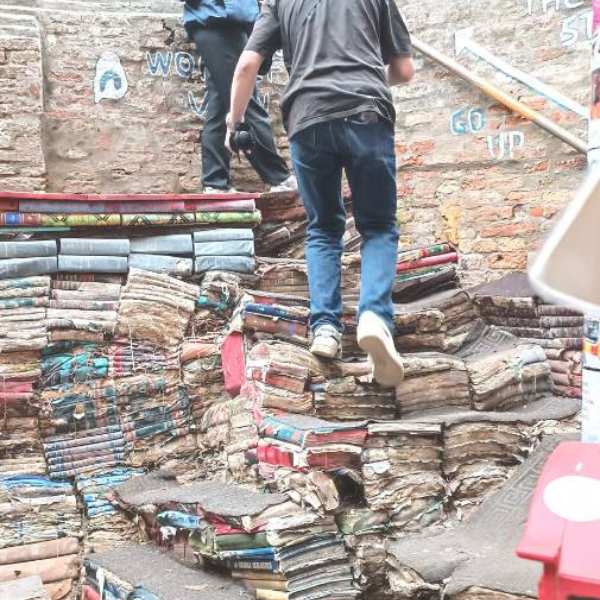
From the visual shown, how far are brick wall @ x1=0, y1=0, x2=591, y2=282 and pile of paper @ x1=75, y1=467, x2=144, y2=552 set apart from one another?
1967 millimetres

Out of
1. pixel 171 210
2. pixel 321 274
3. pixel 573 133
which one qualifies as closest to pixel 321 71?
pixel 321 274

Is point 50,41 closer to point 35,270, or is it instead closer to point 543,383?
point 35,270

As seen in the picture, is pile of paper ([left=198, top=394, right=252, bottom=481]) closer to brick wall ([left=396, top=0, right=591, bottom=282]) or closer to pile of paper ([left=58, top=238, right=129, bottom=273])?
pile of paper ([left=58, top=238, right=129, bottom=273])

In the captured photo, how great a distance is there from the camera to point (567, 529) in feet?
5.34

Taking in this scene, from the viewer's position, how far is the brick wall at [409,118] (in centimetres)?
474

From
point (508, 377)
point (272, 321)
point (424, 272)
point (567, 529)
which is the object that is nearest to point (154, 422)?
point (272, 321)

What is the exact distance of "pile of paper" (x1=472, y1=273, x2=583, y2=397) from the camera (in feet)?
12.1

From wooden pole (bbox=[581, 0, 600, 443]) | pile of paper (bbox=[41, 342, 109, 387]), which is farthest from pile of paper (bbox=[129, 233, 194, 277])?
wooden pole (bbox=[581, 0, 600, 443])

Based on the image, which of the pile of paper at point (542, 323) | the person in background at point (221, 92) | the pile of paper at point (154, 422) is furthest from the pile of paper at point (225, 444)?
the person in background at point (221, 92)

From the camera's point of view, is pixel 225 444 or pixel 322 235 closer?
pixel 322 235

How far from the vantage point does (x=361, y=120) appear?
10.0 feet

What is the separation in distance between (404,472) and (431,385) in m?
0.53

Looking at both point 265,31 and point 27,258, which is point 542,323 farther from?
point 27,258

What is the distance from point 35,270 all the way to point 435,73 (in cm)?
276
